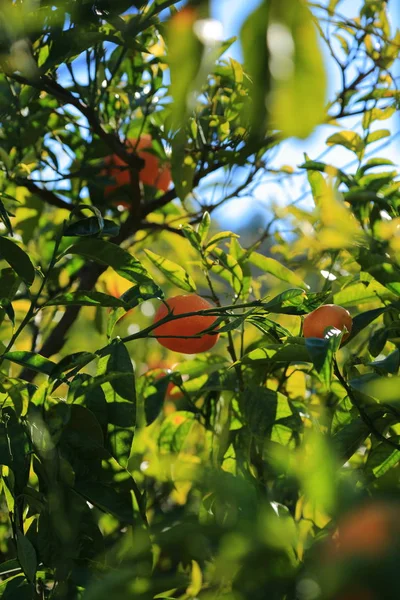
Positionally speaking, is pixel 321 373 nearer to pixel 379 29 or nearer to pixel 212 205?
pixel 212 205

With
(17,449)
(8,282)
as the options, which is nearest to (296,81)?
(17,449)

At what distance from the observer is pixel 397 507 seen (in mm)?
252

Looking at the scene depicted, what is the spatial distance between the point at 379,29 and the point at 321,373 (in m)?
0.77

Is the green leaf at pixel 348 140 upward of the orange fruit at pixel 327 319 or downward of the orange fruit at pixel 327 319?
upward

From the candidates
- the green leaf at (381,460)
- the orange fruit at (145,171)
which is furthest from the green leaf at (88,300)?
the orange fruit at (145,171)

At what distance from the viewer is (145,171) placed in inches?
41.2

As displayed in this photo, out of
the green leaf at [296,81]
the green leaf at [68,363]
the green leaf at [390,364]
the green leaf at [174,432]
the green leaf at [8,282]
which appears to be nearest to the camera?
the green leaf at [296,81]

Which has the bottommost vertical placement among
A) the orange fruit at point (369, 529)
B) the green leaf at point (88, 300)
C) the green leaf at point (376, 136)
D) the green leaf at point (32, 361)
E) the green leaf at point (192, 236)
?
Answer: the orange fruit at point (369, 529)

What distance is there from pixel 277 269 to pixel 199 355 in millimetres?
160

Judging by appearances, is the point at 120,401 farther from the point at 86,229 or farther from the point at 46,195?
the point at 46,195

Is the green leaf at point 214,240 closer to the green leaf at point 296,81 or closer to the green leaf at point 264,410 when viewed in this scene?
the green leaf at point 264,410

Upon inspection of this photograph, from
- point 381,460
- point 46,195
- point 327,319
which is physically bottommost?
point 381,460

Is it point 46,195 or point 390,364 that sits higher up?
point 46,195

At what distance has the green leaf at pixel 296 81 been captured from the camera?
165 mm
